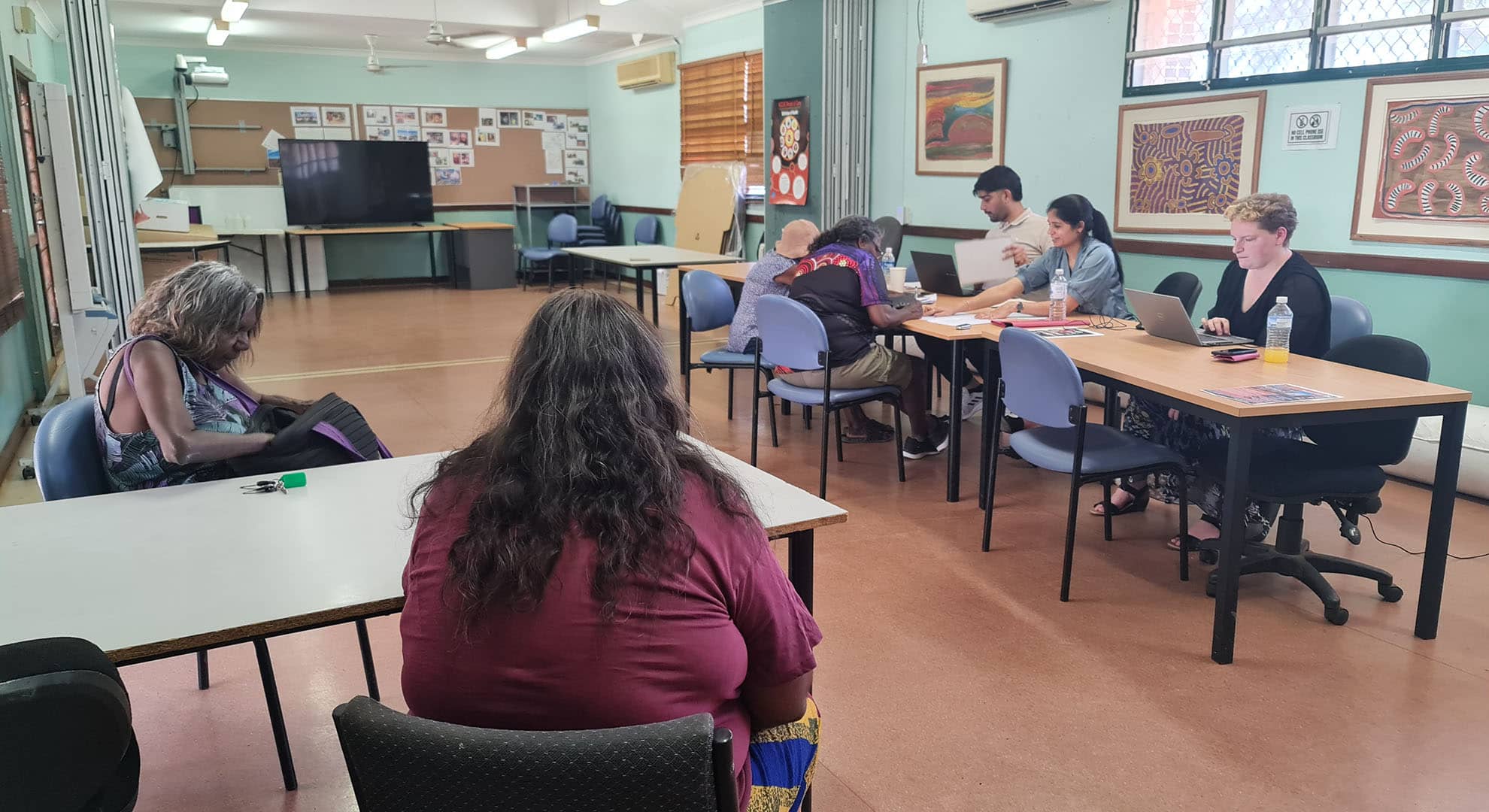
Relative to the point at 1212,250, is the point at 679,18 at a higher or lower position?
higher

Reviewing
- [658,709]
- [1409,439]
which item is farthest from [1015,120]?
[658,709]

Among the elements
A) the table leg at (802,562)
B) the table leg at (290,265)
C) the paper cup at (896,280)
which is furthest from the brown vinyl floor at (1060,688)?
the table leg at (290,265)

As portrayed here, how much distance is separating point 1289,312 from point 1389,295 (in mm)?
1707

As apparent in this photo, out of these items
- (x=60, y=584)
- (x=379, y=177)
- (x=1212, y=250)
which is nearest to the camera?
(x=60, y=584)

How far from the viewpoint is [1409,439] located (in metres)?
2.89

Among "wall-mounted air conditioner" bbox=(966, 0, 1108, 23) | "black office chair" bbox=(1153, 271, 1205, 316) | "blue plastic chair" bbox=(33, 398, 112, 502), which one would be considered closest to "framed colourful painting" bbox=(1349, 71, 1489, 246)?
"black office chair" bbox=(1153, 271, 1205, 316)

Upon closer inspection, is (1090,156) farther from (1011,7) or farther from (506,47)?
(506,47)

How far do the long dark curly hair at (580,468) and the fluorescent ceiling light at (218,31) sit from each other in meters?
9.11

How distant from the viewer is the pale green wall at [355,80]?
10508 millimetres

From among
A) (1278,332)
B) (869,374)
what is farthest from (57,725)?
(869,374)

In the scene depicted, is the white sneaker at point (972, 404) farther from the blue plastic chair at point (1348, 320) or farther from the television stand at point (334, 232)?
the television stand at point (334, 232)

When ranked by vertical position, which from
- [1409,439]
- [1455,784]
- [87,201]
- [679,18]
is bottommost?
[1455,784]

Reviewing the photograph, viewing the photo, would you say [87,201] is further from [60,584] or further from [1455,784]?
[1455,784]

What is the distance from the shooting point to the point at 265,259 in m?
10.9
